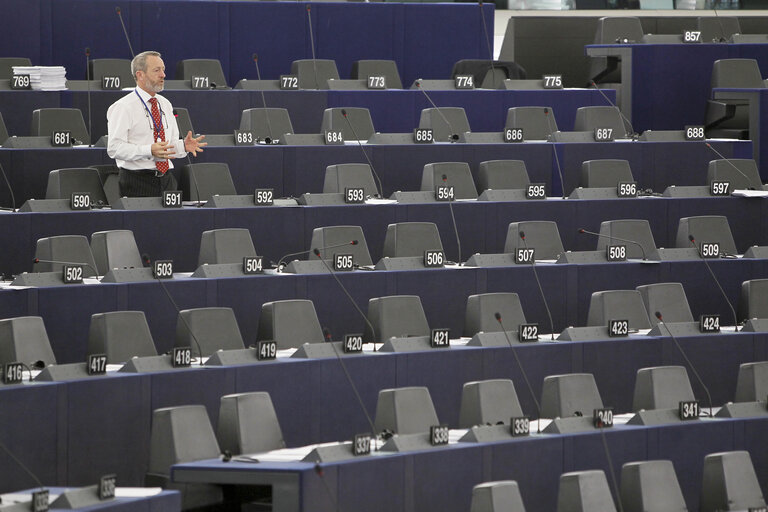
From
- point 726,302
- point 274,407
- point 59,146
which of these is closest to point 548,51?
point 726,302

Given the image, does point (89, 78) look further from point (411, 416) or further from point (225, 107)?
point (411, 416)

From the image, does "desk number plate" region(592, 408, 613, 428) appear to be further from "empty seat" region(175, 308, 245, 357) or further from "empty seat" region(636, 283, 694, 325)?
"empty seat" region(175, 308, 245, 357)

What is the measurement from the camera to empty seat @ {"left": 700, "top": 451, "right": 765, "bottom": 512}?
5273mm

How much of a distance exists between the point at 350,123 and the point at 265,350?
2571 millimetres

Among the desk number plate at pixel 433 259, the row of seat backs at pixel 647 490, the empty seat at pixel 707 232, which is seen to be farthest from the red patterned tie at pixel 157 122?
the empty seat at pixel 707 232

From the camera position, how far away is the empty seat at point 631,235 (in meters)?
7.23

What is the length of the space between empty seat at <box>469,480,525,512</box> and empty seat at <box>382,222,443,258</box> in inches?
88.7

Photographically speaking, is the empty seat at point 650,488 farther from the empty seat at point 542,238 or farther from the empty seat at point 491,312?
the empty seat at point 542,238

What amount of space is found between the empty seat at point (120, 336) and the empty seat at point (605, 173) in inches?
118

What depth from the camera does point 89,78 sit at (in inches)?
315

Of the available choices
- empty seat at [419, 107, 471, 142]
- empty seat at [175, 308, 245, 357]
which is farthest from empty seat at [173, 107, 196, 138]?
empty seat at [175, 308, 245, 357]

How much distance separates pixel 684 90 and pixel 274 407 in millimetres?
4938

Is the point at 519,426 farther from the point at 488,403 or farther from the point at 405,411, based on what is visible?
the point at 405,411

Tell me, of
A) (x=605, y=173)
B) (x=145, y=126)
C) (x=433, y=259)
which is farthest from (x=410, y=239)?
(x=605, y=173)
